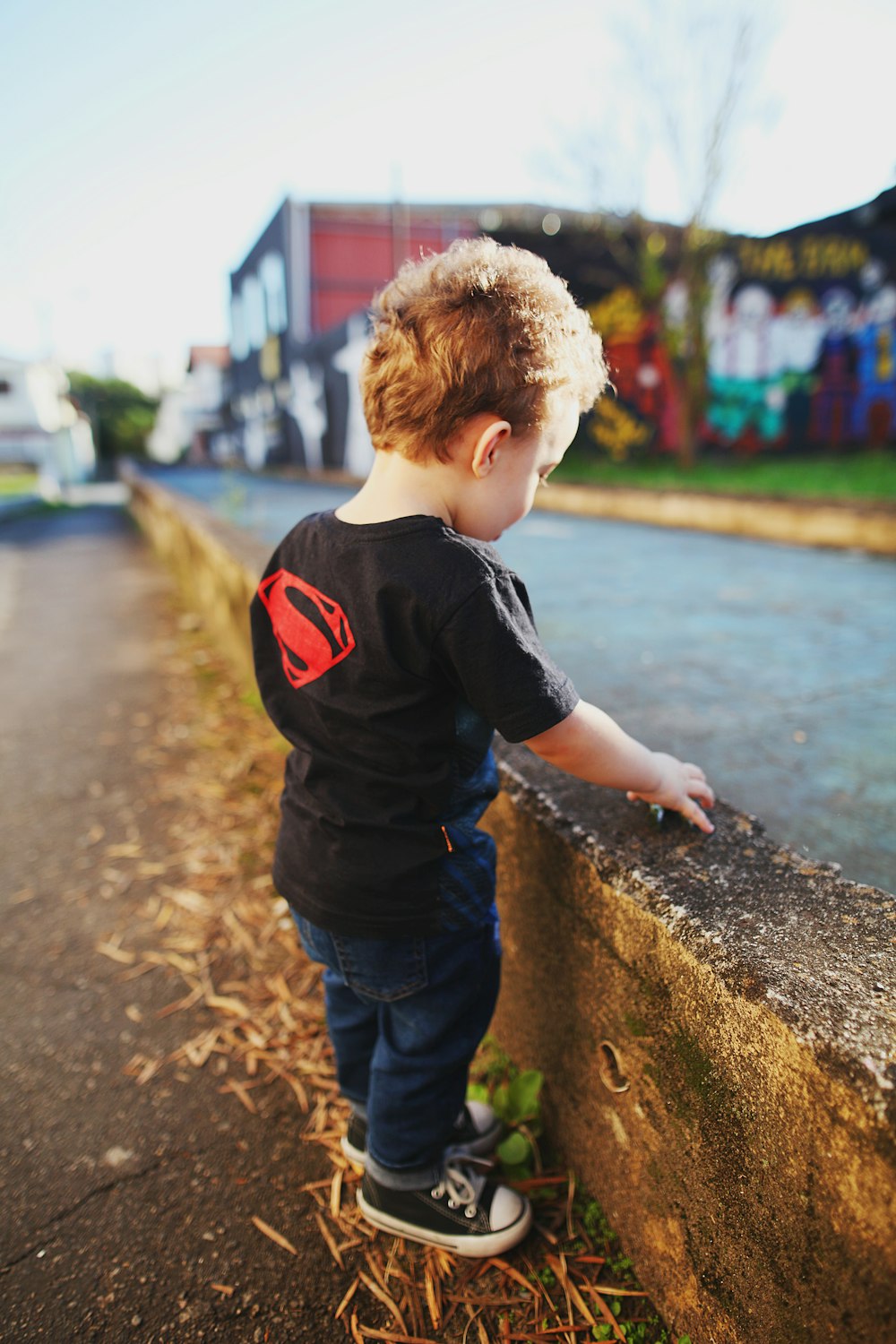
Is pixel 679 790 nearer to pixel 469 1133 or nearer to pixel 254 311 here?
pixel 469 1133

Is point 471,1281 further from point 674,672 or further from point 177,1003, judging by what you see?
point 674,672

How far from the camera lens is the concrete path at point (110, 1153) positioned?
1.40 meters

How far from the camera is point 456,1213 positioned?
1.48m

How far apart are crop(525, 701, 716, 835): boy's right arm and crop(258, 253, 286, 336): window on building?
24.4 m

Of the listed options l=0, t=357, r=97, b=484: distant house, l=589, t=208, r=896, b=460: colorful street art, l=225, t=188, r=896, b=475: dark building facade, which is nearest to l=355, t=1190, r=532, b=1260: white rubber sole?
l=225, t=188, r=896, b=475: dark building facade

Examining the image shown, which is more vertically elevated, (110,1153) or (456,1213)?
(456,1213)

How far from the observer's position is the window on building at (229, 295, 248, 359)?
29.5 metres

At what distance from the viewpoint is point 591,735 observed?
49.9 inches

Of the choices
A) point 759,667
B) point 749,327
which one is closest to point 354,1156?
point 759,667

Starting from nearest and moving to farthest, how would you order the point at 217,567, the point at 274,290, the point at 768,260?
the point at 217,567 < the point at 768,260 < the point at 274,290

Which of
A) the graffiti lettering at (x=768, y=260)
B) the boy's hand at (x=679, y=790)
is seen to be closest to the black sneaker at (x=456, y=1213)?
the boy's hand at (x=679, y=790)

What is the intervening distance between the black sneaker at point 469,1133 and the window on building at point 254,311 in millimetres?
27345

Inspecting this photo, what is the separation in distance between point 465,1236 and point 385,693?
99cm

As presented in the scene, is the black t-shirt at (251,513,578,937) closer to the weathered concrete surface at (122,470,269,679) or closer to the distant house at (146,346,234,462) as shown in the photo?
the weathered concrete surface at (122,470,269,679)
